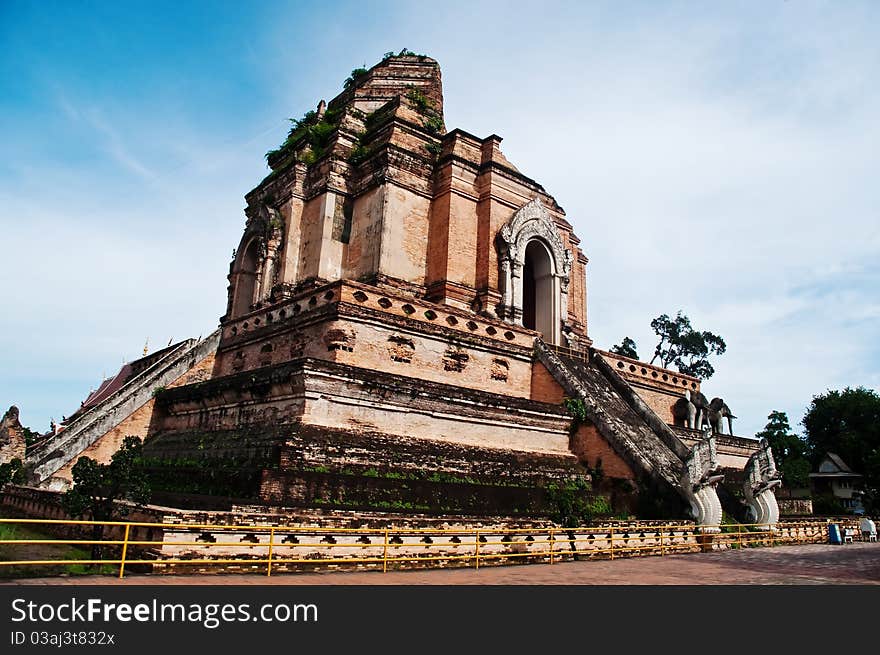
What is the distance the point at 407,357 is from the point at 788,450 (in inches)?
1708

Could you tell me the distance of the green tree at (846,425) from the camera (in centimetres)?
4644

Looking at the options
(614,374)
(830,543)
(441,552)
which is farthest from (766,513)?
(441,552)

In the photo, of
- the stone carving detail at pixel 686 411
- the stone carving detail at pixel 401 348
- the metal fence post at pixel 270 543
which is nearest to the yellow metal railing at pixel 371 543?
the metal fence post at pixel 270 543

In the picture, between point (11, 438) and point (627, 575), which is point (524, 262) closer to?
point (627, 575)

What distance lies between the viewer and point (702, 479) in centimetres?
1402

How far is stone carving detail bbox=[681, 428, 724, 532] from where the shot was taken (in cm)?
1395

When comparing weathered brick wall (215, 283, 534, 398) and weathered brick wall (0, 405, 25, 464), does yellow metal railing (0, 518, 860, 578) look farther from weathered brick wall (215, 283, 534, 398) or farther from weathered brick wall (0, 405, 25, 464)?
weathered brick wall (215, 283, 534, 398)

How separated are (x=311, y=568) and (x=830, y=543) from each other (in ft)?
52.3

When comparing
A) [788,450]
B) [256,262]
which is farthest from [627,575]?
[788,450]

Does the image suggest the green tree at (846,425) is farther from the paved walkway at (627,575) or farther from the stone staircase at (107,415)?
the stone staircase at (107,415)

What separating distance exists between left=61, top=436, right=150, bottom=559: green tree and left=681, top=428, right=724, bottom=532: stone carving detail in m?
10.6

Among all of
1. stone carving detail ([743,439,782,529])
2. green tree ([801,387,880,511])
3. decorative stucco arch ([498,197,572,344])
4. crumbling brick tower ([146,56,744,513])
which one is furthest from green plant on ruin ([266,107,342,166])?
green tree ([801,387,880,511])
